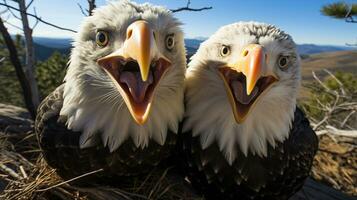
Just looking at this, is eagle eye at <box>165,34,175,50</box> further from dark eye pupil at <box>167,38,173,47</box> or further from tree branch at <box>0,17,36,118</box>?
tree branch at <box>0,17,36,118</box>

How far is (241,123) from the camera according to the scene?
2094mm

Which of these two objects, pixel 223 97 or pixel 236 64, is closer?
pixel 236 64

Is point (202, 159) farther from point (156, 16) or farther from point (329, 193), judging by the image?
point (329, 193)

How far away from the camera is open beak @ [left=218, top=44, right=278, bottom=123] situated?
1837 millimetres

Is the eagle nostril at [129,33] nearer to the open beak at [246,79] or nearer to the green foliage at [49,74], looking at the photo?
the open beak at [246,79]

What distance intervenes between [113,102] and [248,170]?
889 millimetres

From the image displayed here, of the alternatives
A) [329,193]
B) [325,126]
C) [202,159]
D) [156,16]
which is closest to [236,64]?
[156,16]

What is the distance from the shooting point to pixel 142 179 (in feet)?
8.04

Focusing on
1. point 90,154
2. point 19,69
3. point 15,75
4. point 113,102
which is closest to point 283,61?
point 113,102

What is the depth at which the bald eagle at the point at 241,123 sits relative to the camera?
2.10m

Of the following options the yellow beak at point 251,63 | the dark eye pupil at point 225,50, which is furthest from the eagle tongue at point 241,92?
the dark eye pupil at point 225,50

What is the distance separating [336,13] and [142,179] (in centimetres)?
645

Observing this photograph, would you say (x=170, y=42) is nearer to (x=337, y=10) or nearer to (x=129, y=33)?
(x=129, y=33)

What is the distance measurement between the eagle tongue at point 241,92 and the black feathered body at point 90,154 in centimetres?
49
